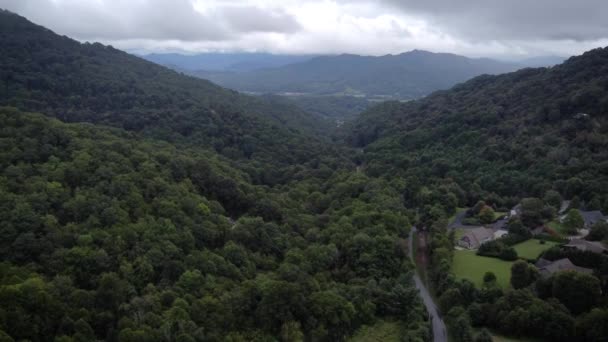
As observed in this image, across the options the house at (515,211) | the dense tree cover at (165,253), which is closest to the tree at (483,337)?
the dense tree cover at (165,253)

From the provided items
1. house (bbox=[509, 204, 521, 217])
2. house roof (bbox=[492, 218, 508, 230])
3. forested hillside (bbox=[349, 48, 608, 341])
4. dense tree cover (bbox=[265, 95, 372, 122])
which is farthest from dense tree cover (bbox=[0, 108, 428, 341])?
dense tree cover (bbox=[265, 95, 372, 122])

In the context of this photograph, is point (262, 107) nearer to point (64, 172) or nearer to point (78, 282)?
point (64, 172)

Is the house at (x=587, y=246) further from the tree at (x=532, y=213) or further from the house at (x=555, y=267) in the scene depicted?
the tree at (x=532, y=213)

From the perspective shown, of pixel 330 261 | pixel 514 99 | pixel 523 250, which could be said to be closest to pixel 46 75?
pixel 330 261

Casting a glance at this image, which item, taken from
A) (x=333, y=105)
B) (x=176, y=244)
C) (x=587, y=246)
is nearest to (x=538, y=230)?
(x=587, y=246)

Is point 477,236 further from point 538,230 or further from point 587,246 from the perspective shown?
point 587,246

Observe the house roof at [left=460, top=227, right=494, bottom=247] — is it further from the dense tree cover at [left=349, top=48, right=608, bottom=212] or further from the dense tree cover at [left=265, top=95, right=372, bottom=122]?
the dense tree cover at [left=265, top=95, right=372, bottom=122]

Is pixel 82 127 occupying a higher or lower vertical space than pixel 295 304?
higher
